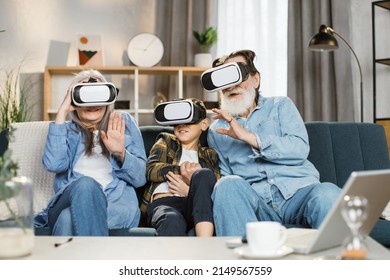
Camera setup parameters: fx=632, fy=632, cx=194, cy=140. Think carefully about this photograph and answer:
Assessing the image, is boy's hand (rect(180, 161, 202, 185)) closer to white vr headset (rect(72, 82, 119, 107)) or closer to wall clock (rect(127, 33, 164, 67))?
white vr headset (rect(72, 82, 119, 107))

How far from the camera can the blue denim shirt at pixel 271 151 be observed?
2.39 metres

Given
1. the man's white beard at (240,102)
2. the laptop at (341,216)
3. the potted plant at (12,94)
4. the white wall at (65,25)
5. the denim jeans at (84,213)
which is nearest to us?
the laptop at (341,216)

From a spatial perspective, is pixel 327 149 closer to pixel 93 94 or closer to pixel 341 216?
pixel 93 94

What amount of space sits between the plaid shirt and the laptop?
1.04m

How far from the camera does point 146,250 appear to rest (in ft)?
4.34

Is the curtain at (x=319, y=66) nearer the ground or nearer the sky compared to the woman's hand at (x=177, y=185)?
nearer the sky

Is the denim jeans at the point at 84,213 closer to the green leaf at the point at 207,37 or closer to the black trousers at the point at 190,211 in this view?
the black trousers at the point at 190,211

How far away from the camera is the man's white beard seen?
8.46ft

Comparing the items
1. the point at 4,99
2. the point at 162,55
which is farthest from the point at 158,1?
the point at 4,99

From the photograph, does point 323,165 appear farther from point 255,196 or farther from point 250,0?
point 250,0

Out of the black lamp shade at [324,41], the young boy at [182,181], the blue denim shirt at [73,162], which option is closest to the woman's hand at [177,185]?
the young boy at [182,181]

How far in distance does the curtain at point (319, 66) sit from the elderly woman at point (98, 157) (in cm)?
227

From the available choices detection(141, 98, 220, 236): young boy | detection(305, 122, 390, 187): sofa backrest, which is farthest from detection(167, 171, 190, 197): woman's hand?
detection(305, 122, 390, 187): sofa backrest
